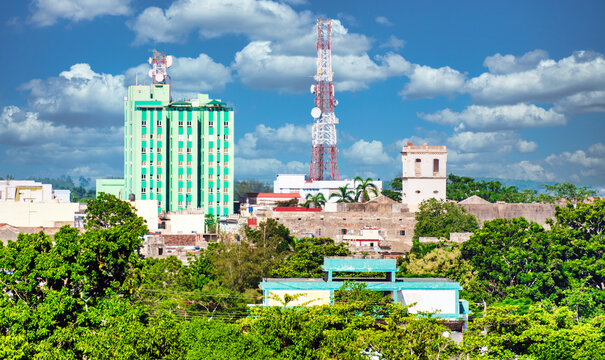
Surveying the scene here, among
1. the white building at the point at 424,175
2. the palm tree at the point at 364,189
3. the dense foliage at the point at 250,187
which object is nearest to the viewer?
the white building at the point at 424,175

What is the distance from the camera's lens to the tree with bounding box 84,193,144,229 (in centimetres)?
5459

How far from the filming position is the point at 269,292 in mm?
33125

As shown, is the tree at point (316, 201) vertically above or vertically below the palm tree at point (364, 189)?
below

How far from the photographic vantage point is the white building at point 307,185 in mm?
92500

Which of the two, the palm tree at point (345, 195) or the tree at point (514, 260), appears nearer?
the tree at point (514, 260)

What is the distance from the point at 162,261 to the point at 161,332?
70.0ft

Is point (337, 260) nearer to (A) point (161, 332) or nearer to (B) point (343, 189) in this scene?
(A) point (161, 332)

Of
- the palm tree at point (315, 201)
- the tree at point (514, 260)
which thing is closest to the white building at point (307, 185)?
the palm tree at point (315, 201)

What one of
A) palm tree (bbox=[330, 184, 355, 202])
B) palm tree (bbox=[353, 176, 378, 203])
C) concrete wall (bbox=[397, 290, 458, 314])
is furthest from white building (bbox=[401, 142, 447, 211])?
concrete wall (bbox=[397, 290, 458, 314])

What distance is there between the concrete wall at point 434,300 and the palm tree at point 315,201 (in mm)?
50478

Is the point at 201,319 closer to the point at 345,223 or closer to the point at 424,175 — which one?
the point at 345,223

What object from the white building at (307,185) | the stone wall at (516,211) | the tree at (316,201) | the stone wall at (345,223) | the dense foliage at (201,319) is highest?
the white building at (307,185)

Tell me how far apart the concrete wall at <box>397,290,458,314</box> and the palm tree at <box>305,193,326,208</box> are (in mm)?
50478

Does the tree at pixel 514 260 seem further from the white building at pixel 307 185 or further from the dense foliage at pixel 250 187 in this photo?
the dense foliage at pixel 250 187
